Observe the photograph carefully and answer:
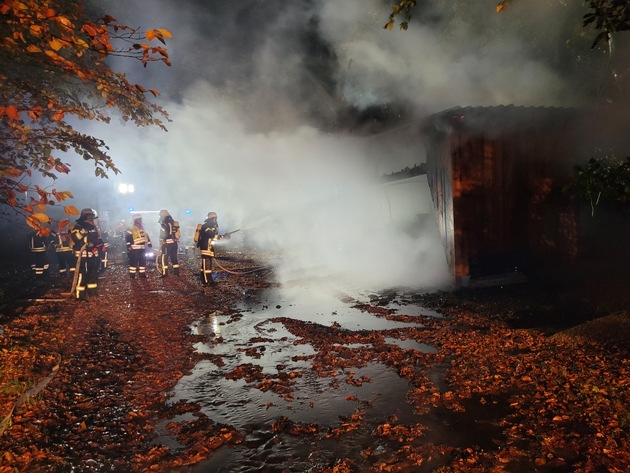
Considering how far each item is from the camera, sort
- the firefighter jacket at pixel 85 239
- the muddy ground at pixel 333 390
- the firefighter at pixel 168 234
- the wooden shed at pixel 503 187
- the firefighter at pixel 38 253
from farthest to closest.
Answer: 1. the firefighter at pixel 38 253
2. the firefighter at pixel 168 234
3. the firefighter jacket at pixel 85 239
4. the wooden shed at pixel 503 187
5. the muddy ground at pixel 333 390

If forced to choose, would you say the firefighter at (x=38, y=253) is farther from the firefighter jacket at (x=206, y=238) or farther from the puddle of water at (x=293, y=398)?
the puddle of water at (x=293, y=398)

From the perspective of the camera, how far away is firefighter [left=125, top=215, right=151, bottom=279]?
11.6 meters

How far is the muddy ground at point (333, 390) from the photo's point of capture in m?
3.00

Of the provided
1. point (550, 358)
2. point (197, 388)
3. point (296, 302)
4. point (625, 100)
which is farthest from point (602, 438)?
point (625, 100)

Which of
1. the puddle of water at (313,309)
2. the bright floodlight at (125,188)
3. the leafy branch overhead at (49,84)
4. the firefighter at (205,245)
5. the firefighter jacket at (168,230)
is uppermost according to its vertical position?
the bright floodlight at (125,188)

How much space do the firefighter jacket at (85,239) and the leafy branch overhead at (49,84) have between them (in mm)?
3429

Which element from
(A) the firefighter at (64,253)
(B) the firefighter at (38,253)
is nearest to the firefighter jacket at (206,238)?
(A) the firefighter at (64,253)

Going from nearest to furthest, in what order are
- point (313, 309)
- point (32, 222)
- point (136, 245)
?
1. point (32, 222)
2. point (313, 309)
3. point (136, 245)

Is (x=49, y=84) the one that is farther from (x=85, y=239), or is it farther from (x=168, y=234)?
(x=168, y=234)

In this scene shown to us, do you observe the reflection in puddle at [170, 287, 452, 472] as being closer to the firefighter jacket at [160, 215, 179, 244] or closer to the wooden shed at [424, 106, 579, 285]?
the wooden shed at [424, 106, 579, 285]

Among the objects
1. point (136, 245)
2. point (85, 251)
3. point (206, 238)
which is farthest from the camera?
point (136, 245)

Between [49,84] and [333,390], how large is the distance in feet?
22.3

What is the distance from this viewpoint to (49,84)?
6.34 meters

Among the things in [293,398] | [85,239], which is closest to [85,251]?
[85,239]
